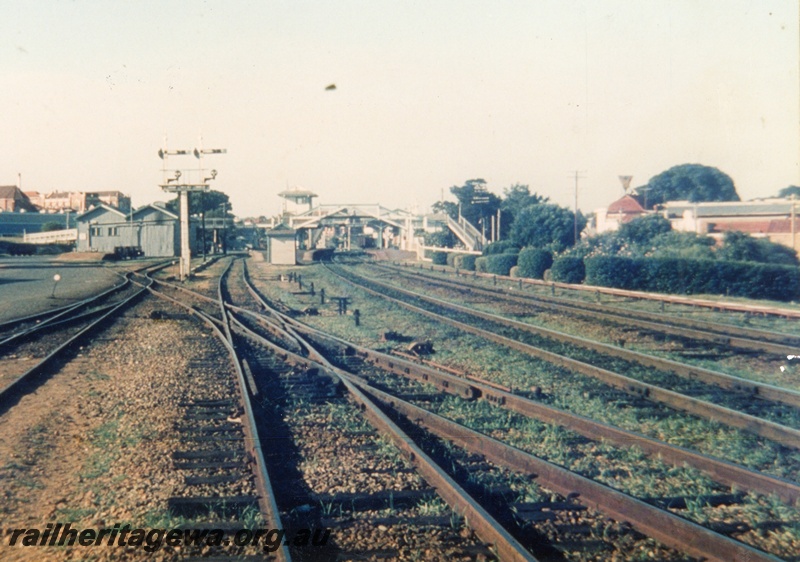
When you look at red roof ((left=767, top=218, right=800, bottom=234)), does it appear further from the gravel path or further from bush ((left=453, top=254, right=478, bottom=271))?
the gravel path

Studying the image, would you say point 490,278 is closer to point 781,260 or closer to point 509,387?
point 781,260

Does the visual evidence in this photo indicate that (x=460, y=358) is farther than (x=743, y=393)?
Yes

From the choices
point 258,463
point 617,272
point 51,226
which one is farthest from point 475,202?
point 258,463

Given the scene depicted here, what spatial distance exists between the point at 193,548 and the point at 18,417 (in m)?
4.28

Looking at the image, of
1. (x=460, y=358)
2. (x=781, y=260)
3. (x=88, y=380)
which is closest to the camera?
(x=88, y=380)

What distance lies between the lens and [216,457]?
5836 millimetres

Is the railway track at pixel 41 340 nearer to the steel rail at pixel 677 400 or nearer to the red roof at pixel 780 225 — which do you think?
the steel rail at pixel 677 400

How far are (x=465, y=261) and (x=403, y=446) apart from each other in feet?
109

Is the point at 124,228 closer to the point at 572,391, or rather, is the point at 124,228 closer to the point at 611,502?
the point at 572,391

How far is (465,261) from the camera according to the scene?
1528 inches

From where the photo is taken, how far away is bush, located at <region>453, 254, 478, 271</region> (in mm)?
38000

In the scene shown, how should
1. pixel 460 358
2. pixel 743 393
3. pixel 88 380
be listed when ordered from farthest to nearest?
pixel 460 358 < pixel 88 380 < pixel 743 393

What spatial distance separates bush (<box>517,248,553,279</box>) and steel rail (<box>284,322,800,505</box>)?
65.3 feet

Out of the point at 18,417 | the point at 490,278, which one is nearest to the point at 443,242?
the point at 490,278
